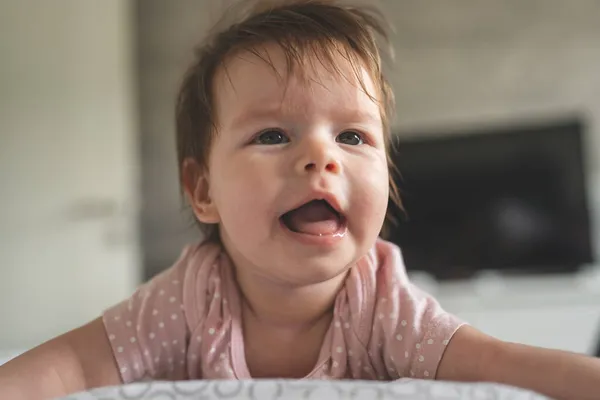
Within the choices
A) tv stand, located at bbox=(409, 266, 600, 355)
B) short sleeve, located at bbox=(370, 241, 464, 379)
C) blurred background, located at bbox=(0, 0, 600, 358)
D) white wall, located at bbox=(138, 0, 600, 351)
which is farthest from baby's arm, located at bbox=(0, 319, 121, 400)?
white wall, located at bbox=(138, 0, 600, 351)

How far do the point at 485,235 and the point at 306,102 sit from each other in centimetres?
223

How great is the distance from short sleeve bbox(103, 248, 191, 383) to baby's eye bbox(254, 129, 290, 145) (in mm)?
197

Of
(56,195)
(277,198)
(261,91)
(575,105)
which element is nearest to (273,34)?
(261,91)

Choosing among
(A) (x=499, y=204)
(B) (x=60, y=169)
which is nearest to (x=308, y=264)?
(B) (x=60, y=169)

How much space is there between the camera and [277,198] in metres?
0.56

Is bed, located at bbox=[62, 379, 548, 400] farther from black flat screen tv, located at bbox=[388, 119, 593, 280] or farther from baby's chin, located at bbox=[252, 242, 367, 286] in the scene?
black flat screen tv, located at bbox=[388, 119, 593, 280]

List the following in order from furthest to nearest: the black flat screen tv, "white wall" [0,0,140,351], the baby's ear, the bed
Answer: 1. the black flat screen tv
2. "white wall" [0,0,140,351]
3. the baby's ear
4. the bed

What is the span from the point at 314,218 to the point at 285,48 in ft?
0.60

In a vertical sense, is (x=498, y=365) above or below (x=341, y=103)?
below

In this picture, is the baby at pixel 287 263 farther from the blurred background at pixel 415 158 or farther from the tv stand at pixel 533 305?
the tv stand at pixel 533 305

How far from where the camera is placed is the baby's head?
0.56 metres

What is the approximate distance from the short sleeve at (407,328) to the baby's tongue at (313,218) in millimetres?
113

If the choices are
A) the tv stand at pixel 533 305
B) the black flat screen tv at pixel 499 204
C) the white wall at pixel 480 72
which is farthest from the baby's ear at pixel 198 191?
the white wall at pixel 480 72

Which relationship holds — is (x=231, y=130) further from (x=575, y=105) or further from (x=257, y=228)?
(x=575, y=105)
